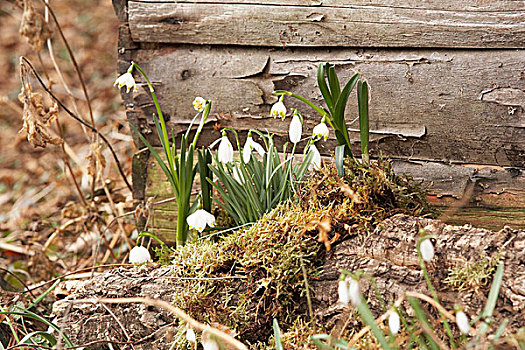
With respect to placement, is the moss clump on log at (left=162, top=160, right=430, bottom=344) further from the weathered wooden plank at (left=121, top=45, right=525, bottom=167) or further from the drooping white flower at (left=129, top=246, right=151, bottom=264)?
the weathered wooden plank at (left=121, top=45, right=525, bottom=167)

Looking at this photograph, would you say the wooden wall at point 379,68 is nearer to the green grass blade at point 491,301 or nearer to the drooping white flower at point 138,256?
the drooping white flower at point 138,256

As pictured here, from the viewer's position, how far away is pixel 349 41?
1868mm

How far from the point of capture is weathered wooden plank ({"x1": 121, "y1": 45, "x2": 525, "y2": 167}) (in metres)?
1.73

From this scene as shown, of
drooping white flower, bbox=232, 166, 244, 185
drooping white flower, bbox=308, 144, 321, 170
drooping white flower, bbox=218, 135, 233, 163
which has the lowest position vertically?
drooping white flower, bbox=232, 166, 244, 185

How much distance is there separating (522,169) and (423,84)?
17.9 inches

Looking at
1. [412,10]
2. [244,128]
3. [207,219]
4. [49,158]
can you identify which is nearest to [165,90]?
[244,128]

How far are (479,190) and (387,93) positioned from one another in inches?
19.2

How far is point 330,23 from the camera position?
1.88 meters

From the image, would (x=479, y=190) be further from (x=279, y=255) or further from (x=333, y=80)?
(x=279, y=255)

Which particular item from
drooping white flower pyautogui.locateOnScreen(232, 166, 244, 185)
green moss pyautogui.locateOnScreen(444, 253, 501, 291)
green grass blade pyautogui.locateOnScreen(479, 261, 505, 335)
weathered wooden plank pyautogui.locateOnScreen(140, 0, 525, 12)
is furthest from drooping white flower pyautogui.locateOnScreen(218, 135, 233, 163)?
green grass blade pyautogui.locateOnScreen(479, 261, 505, 335)

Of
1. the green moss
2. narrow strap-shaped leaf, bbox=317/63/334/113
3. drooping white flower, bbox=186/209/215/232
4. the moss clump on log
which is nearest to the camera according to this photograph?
the green moss

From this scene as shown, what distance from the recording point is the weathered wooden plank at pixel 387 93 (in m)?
1.73

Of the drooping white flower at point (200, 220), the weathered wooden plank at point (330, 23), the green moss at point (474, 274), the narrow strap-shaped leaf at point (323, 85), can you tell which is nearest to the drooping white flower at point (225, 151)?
the drooping white flower at point (200, 220)

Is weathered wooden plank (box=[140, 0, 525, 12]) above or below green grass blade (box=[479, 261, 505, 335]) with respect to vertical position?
above
